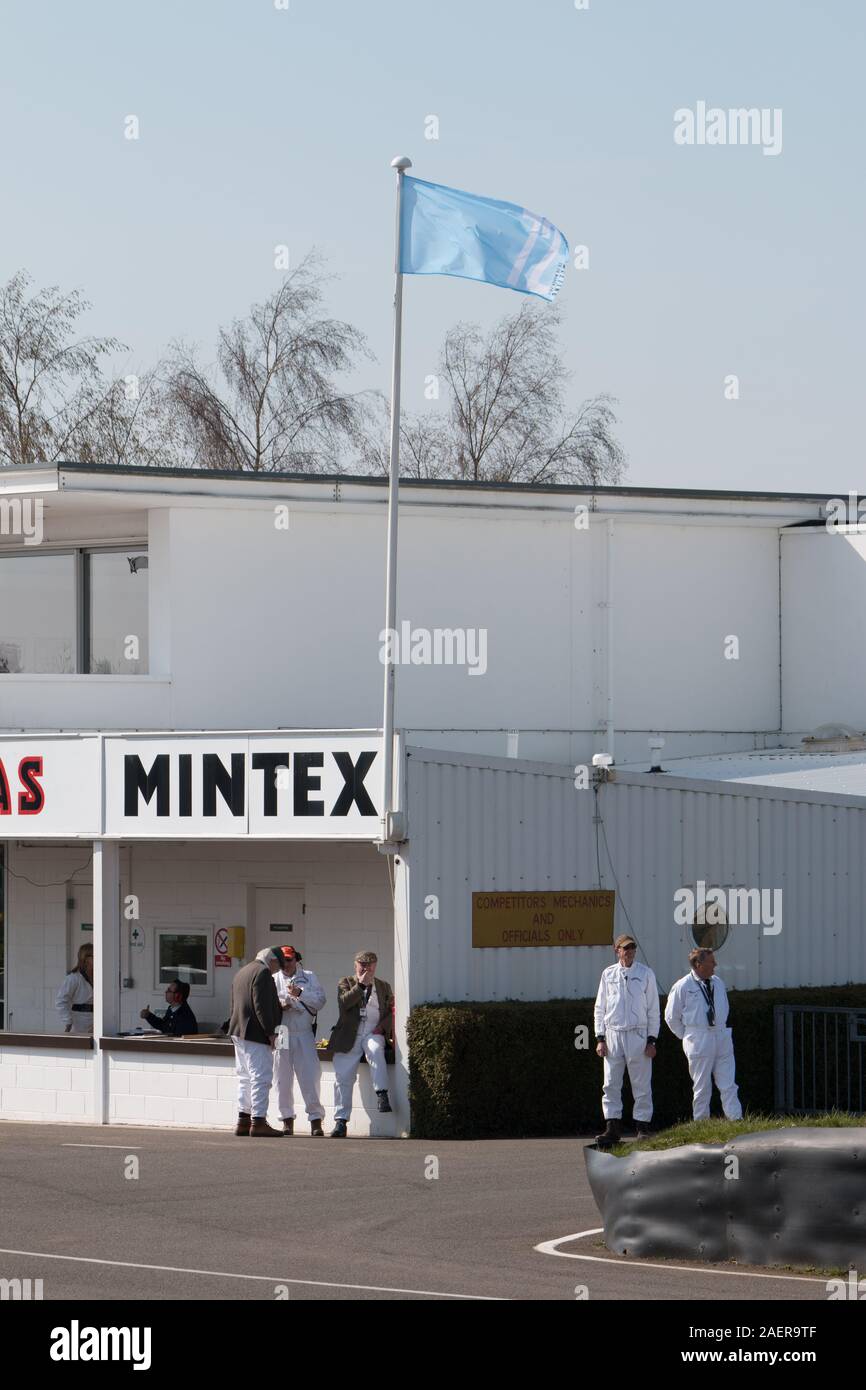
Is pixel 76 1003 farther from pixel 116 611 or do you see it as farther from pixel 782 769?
pixel 782 769

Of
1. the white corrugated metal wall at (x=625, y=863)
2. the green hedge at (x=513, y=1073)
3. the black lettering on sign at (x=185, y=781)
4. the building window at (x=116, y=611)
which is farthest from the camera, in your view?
the building window at (x=116, y=611)

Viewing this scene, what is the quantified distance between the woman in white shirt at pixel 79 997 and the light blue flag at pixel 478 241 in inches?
367

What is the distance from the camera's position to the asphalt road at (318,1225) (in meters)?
10.1

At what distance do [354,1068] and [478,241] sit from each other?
7.64 m

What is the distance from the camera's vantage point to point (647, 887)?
19.1 meters

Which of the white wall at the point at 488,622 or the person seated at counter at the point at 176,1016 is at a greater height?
the white wall at the point at 488,622

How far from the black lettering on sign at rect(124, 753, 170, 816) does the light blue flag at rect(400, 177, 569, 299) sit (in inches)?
223

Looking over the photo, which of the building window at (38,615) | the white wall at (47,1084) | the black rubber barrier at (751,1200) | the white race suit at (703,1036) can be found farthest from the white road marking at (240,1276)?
the building window at (38,615)

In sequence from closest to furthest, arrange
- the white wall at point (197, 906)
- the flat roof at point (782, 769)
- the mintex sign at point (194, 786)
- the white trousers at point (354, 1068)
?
the white trousers at point (354, 1068) → the mintex sign at point (194, 786) → the white wall at point (197, 906) → the flat roof at point (782, 769)

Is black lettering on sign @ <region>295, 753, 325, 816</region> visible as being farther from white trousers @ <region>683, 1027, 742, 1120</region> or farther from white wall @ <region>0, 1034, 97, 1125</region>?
white trousers @ <region>683, 1027, 742, 1120</region>

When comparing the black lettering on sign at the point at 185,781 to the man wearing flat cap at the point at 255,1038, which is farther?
the black lettering on sign at the point at 185,781

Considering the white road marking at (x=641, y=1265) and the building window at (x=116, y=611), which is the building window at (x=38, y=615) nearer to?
the building window at (x=116, y=611)
